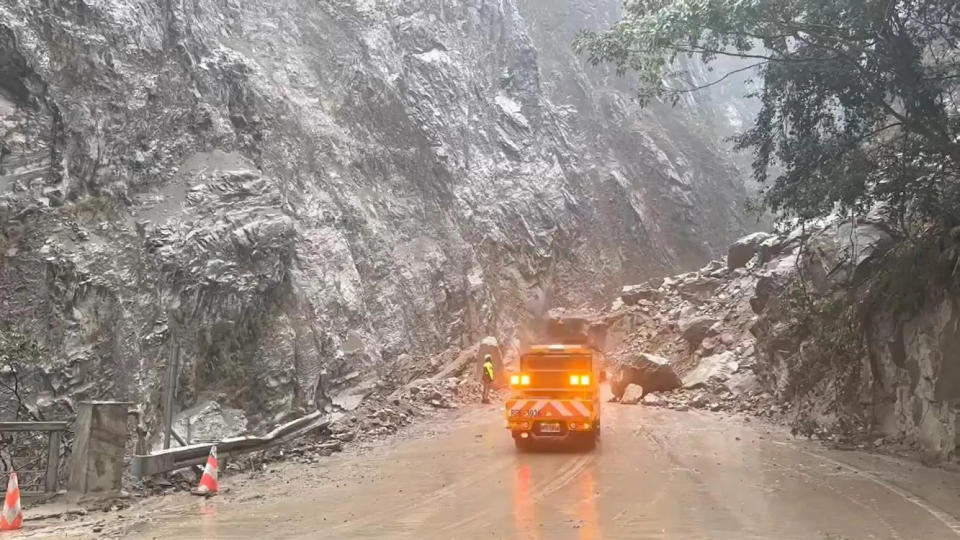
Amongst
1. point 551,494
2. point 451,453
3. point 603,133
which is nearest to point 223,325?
point 451,453

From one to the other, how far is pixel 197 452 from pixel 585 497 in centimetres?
601

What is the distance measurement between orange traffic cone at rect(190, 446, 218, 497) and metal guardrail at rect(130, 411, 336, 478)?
0.41 m

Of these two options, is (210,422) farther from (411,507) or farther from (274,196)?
(411,507)

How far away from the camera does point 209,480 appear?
915 cm

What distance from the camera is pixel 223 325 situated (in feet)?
59.5

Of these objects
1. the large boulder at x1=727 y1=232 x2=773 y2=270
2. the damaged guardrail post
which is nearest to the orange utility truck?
the damaged guardrail post

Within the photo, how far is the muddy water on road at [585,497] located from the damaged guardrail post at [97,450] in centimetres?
65

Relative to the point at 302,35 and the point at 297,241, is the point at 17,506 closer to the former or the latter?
the point at 297,241

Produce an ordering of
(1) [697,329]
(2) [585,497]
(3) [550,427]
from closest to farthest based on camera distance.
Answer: (2) [585,497] → (3) [550,427] → (1) [697,329]

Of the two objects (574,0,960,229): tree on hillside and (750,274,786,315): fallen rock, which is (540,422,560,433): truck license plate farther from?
(750,274,786,315): fallen rock

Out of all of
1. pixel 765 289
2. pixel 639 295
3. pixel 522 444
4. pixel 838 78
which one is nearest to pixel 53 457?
pixel 522 444

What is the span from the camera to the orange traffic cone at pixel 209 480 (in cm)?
902

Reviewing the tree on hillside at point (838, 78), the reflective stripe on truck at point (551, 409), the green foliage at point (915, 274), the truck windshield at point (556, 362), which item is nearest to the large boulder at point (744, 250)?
the tree on hillside at point (838, 78)

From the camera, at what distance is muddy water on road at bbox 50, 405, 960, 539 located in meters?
7.07
